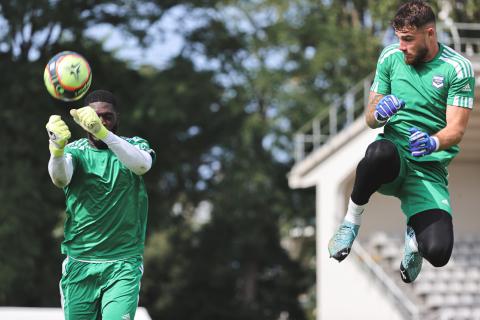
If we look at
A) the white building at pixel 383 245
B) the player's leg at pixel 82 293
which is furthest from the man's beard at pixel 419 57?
the white building at pixel 383 245

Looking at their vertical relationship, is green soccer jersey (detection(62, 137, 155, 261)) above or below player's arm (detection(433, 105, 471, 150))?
below

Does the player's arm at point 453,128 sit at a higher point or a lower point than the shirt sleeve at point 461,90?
lower

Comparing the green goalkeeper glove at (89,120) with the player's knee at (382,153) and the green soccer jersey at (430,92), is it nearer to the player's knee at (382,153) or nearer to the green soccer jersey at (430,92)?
the player's knee at (382,153)

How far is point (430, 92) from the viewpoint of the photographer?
5.84 metres

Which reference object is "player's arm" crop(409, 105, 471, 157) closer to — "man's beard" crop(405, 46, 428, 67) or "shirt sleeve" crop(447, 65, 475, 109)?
"shirt sleeve" crop(447, 65, 475, 109)

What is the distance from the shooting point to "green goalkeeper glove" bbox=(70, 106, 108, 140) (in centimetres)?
543

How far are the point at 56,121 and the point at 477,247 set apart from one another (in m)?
16.1

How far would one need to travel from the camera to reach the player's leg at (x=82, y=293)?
5.90 meters

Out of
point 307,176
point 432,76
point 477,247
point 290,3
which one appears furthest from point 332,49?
point 432,76

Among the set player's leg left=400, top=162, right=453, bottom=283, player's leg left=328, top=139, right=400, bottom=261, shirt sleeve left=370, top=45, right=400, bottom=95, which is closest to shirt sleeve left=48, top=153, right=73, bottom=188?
player's leg left=328, top=139, right=400, bottom=261

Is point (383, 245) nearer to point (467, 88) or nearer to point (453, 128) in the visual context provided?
point (467, 88)

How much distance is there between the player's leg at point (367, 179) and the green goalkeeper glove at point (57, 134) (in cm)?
178

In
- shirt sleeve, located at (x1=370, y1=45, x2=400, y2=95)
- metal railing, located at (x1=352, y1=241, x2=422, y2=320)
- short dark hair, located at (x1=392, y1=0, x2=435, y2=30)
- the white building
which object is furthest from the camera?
the white building

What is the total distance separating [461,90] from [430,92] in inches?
7.4
